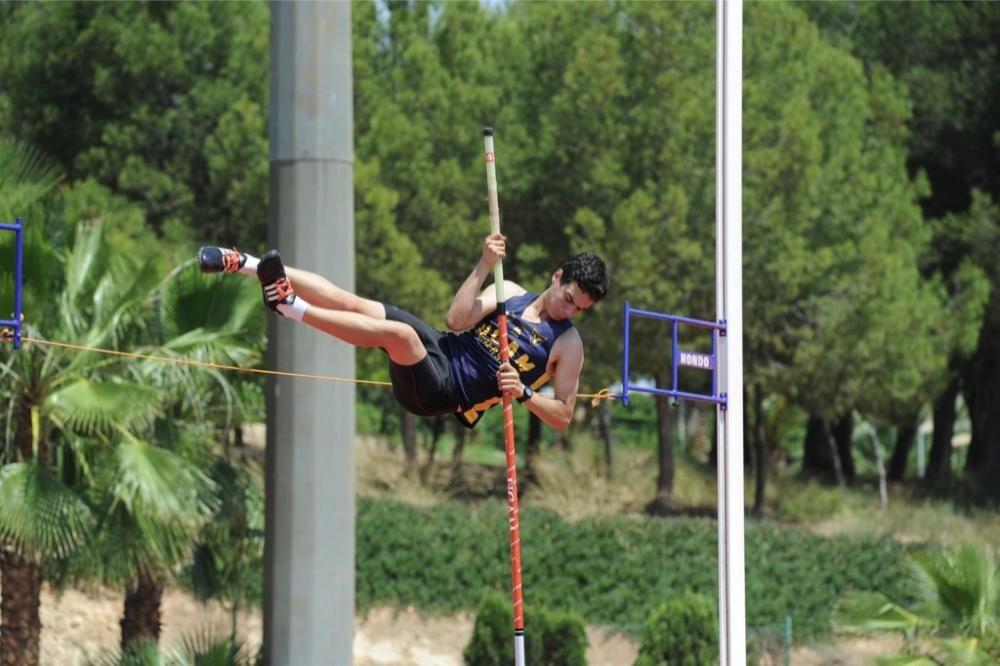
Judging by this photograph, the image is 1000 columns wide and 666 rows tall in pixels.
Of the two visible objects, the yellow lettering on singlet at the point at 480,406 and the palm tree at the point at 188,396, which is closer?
the yellow lettering on singlet at the point at 480,406

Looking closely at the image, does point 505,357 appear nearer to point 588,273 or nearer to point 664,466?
point 588,273

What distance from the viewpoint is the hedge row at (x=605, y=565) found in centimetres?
1923

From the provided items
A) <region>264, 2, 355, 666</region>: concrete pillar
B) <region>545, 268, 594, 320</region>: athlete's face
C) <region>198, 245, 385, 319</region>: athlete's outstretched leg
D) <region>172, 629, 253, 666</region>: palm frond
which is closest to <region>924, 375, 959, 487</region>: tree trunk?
<region>172, 629, 253, 666</region>: palm frond

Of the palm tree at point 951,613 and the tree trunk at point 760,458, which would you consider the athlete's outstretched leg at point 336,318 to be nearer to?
the palm tree at point 951,613

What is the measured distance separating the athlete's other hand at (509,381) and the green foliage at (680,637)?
9.47 meters

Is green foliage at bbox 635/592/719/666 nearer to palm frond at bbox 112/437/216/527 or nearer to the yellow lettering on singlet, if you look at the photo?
palm frond at bbox 112/437/216/527

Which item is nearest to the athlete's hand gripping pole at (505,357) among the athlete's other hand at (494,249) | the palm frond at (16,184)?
the athlete's other hand at (494,249)

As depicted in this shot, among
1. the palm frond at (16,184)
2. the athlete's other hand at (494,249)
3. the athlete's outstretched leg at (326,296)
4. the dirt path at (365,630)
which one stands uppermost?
the palm frond at (16,184)

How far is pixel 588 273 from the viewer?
6688 mm

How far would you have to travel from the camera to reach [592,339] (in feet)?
74.8

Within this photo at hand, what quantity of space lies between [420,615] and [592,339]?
5155 mm

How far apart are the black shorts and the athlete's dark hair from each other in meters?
0.65

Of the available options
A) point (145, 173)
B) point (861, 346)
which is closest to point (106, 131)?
point (145, 173)

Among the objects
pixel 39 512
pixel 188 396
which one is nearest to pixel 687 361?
pixel 39 512
